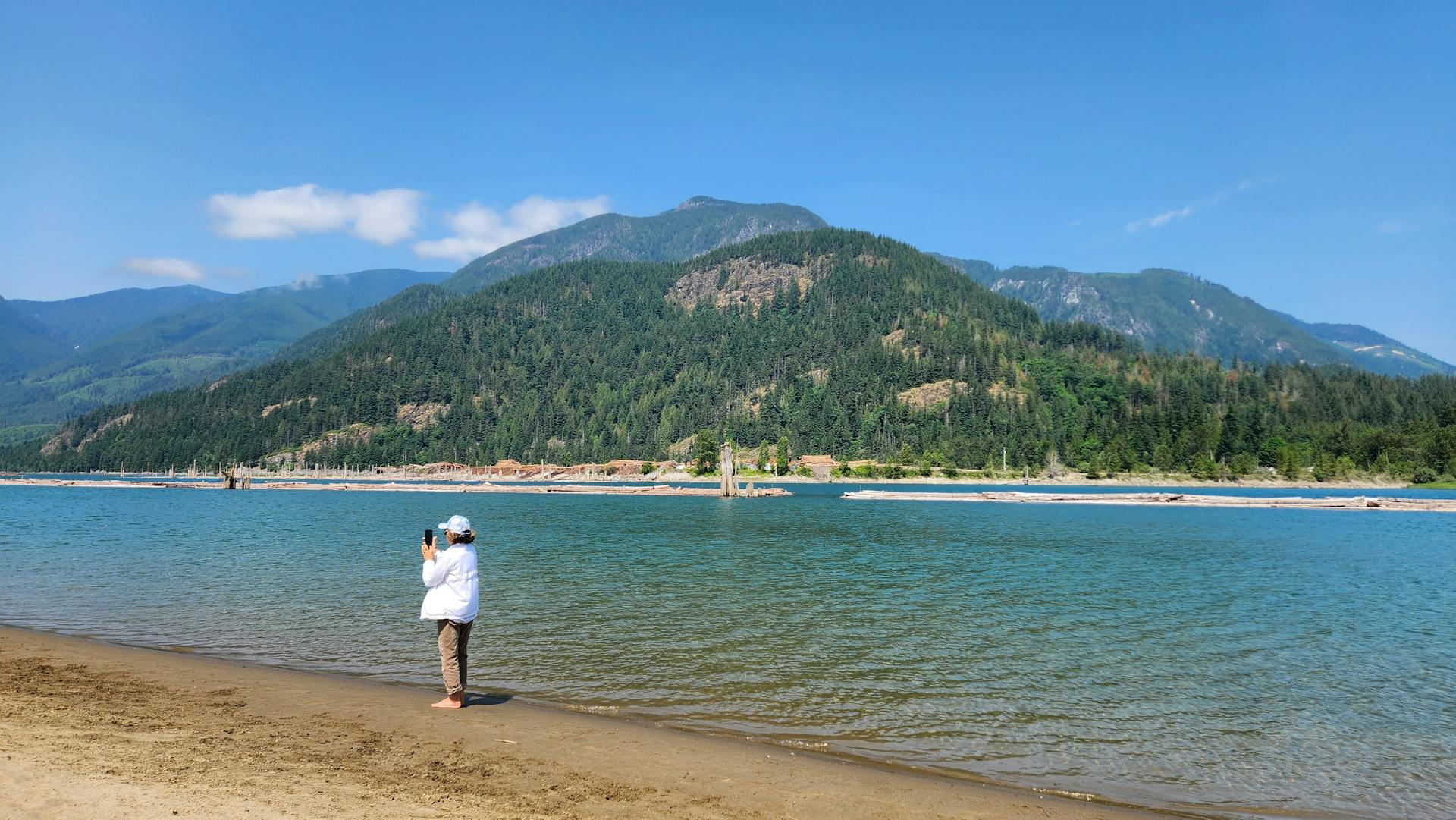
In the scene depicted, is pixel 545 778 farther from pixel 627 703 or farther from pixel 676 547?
pixel 676 547

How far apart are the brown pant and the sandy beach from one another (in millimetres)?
481

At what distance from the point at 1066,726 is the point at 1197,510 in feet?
298

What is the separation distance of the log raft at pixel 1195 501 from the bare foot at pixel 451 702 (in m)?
101

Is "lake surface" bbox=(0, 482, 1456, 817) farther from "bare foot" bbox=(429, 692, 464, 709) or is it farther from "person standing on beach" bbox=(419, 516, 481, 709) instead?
"person standing on beach" bbox=(419, 516, 481, 709)

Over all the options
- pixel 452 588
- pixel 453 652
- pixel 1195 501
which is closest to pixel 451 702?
pixel 453 652

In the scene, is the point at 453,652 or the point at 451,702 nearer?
the point at 453,652

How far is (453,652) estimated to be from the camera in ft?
40.7

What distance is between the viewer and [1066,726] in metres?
12.5

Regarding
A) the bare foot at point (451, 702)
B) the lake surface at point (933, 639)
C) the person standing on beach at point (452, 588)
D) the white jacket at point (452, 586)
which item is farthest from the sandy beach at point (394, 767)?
the white jacket at point (452, 586)

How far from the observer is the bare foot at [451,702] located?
12.6 meters

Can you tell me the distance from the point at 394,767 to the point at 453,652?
322cm

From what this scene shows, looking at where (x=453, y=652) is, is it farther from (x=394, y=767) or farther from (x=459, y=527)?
(x=394, y=767)

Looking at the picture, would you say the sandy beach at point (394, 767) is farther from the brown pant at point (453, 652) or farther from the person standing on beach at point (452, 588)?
the person standing on beach at point (452, 588)

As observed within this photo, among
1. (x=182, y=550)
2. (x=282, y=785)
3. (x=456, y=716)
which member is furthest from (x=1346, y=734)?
(x=182, y=550)
